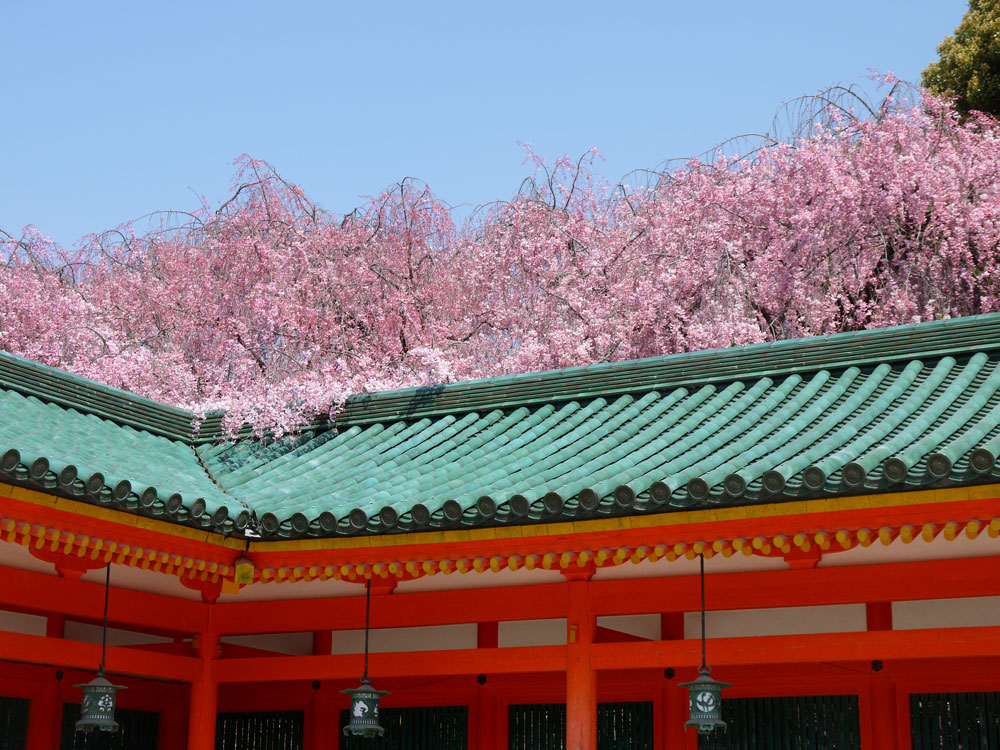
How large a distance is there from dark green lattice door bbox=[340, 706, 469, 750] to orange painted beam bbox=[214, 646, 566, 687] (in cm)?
118

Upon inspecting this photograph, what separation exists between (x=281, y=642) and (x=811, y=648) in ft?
14.8

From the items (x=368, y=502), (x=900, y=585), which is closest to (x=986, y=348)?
(x=900, y=585)

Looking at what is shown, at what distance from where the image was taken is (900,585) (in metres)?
7.14

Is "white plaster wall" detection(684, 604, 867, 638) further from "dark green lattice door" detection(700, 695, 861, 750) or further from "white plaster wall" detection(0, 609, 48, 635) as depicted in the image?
"white plaster wall" detection(0, 609, 48, 635)

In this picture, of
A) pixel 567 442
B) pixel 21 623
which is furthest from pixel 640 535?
pixel 21 623

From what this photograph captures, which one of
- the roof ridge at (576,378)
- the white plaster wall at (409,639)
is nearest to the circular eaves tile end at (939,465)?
the roof ridge at (576,378)

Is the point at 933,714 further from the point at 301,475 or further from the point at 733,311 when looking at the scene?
the point at 733,311

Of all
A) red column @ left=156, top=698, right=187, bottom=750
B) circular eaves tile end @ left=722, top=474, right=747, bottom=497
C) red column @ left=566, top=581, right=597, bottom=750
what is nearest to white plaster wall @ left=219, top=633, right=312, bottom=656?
red column @ left=156, top=698, right=187, bottom=750

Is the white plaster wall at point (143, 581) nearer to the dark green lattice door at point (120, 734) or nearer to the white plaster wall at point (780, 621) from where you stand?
the dark green lattice door at point (120, 734)

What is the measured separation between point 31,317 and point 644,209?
10353mm

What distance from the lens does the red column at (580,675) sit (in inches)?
295

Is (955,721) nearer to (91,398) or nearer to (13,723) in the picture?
(13,723)

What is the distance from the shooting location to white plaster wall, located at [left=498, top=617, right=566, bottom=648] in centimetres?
877

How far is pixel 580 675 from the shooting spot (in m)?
7.62
